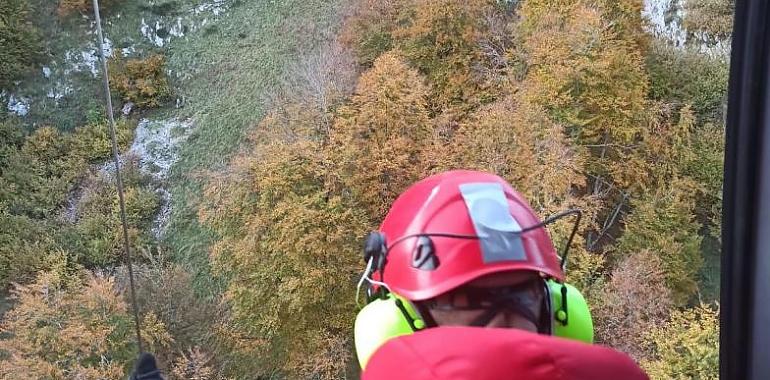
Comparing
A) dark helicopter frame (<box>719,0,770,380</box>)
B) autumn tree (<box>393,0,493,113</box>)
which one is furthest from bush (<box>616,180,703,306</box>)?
dark helicopter frame (<box>719,0,770,380</box>)

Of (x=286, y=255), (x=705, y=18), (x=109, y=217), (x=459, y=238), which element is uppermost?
(x=705, y=18)

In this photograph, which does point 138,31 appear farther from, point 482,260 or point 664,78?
point 482,260

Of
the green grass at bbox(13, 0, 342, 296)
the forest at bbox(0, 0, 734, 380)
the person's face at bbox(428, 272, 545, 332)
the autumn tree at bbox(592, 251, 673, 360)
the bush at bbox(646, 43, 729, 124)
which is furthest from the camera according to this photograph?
the green grass at bbox(13, 0, 342, 296)

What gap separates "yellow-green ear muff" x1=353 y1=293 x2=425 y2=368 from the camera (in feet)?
2.93

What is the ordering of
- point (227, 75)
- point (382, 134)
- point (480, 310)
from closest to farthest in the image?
1. point (480, 310)
2. point (382, 134)
3. point (227, 75)

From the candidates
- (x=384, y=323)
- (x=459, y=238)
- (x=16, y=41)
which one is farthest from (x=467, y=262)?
(x=16, y=41)

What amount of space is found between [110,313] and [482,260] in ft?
7.54

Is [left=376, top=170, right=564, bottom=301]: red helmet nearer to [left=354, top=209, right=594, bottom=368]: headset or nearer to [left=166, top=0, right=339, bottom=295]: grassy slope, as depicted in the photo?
[left=354, top=209, right=594, bottom=368]: headset

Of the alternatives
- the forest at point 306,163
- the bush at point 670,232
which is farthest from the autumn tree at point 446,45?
the bush at point 670,232

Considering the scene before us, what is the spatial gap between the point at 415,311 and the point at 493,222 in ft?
0.52

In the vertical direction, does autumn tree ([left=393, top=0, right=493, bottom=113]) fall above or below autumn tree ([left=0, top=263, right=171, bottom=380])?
above

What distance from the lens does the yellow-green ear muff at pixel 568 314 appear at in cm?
91

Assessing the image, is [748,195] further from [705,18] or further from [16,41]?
[16,41]

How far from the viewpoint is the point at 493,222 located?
0.89 metres
